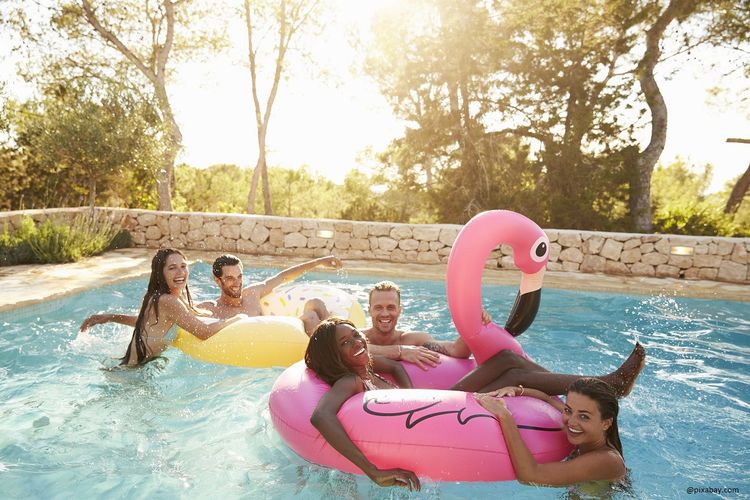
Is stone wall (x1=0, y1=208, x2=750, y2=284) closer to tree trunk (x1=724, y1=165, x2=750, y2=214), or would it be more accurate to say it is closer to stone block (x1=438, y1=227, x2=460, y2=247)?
stone block (x1=438, y1=227, x2=460, y2=247)

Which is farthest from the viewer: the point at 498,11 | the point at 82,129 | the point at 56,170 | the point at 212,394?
the point at 498,11

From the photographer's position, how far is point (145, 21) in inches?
559

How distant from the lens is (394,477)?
8.32ft

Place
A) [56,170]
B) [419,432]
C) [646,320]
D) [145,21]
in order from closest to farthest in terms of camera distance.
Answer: [419,432] < [646,320] < [56,170] < [145,21]

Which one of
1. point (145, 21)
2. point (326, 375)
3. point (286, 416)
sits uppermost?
point (145, 21)

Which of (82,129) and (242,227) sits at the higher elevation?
(82,129)

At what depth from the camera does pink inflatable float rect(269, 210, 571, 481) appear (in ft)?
8.42

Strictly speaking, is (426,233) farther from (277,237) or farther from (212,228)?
(212,228)

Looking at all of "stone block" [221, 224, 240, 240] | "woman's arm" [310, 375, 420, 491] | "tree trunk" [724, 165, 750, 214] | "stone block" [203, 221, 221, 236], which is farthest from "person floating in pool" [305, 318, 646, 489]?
"tree trunk" [724, 165, 750, 214]

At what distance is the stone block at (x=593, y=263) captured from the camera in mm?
8789

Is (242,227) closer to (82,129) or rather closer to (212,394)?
(82,129)

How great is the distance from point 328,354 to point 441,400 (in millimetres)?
597

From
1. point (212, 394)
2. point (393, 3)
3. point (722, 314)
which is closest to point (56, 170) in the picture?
point (393, 3)

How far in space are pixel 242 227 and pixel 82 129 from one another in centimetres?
300
